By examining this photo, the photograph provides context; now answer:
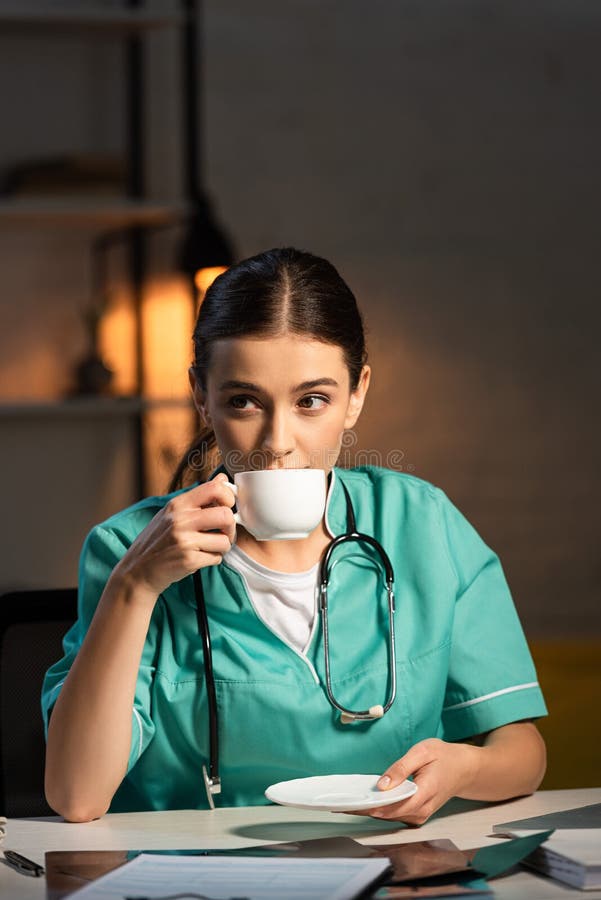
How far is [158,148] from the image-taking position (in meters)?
2.88

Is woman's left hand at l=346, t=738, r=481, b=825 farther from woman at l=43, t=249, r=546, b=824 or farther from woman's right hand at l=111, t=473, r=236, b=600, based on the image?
woman's right hand at l=111, t=473, r=236, b=600

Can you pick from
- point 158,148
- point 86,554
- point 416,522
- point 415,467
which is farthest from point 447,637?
point 158,148

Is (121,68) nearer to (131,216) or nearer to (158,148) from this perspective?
(158,148)

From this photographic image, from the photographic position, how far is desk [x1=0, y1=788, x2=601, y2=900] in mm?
1063

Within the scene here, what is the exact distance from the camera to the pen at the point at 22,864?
0.97m

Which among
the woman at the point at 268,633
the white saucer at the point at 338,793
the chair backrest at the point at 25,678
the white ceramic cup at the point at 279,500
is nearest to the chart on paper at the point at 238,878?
the white saucer at the point at 338,793

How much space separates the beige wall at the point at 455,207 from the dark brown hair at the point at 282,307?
153 centimetres

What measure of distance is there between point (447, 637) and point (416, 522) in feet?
0.52

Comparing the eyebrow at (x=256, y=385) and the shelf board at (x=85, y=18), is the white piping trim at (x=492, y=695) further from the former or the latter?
the shelf board at (x=85, y=18)

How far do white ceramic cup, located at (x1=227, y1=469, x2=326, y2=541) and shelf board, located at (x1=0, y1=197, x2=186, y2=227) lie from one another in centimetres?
165

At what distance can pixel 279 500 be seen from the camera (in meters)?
1.17

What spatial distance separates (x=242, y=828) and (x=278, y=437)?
41cm

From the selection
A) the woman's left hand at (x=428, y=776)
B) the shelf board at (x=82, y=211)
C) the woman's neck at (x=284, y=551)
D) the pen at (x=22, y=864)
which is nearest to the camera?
the pen at (x=22, y=864)

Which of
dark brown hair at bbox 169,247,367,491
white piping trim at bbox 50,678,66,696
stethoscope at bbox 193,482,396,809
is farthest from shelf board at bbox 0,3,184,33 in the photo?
white piping trim at bbox 50,678,66,696
